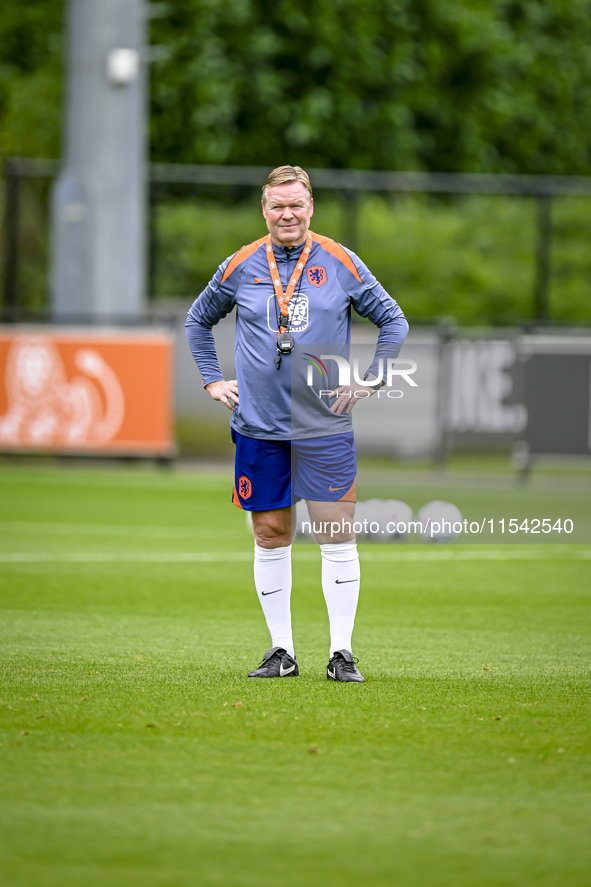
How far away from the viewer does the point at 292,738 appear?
440 cm

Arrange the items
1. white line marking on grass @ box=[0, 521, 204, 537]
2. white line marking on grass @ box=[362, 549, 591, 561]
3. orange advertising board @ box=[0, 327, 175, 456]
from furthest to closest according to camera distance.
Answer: orange advertising board @ box=[0, 327, 175, 456] < white line marking on grass @ box=[0, 521, 204, 537] < white line marking on grass @ box=[362, 549, 591, 561]

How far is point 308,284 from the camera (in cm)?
522

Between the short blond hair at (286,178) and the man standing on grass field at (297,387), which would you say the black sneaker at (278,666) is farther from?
the short blond hair at (286,178)

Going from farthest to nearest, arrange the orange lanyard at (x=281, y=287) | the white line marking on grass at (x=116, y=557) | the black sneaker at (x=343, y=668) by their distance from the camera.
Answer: the white line marking on grass at (x=116, y=557)
the black sneaker at (x=343, y=668)
the orange lanyard at (x=281, y=287)

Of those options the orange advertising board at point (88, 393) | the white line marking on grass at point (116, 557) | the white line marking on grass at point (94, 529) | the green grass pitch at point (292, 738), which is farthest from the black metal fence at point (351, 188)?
the green grass pitch at point (292, 738)

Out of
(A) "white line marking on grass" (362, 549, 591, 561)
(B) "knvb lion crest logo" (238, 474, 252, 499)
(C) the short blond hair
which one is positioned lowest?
(A) "white line marking on grass" (362, 549, 591, 561)

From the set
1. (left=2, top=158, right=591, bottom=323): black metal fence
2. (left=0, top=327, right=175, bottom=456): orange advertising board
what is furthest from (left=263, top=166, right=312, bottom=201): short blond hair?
(left=2, top=158, right=591, bottom=323): black metal fence

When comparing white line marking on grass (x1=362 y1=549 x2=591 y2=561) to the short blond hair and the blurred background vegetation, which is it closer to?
the short blond hair

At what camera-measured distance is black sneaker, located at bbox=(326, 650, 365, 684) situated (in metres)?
5.30

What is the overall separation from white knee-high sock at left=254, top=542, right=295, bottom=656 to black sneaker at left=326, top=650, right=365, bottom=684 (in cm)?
20

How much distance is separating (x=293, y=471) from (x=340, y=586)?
0.50 metres

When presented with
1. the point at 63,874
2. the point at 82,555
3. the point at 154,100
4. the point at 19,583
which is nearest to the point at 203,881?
the point at 63,874

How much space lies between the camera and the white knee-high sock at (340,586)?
532 centimetres

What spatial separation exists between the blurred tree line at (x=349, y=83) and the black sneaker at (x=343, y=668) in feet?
73.1
